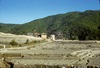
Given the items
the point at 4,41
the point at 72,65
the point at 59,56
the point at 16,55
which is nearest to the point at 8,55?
the point at 16,55

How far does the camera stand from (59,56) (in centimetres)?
1706

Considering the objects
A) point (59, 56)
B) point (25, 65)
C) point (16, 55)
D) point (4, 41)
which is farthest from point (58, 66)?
point (4, 41)

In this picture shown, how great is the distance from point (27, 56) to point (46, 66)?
5563 mm

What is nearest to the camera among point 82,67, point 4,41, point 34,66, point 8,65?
point 82,67

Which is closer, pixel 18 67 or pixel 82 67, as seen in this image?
pixel 82 67

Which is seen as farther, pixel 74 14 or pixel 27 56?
pixel 74 14

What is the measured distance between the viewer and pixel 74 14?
642ft

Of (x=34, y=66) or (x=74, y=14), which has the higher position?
(x=74, y=14)

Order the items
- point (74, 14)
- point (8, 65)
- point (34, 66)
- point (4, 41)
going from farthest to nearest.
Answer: point (74, 14) → point (4, 41) → point (8, 65) → point (34, 66)

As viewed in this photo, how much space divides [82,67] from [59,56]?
5.64 meters

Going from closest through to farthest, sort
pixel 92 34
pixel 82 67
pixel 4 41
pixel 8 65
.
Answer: pixel 82 67 → pixel 8 65 → pixel 4 41 → pixel 92 34

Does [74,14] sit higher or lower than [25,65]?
higher

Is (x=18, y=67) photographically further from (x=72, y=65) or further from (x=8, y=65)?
(x=72, y=65)

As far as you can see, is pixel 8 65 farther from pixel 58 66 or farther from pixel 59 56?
pixel 59 56
